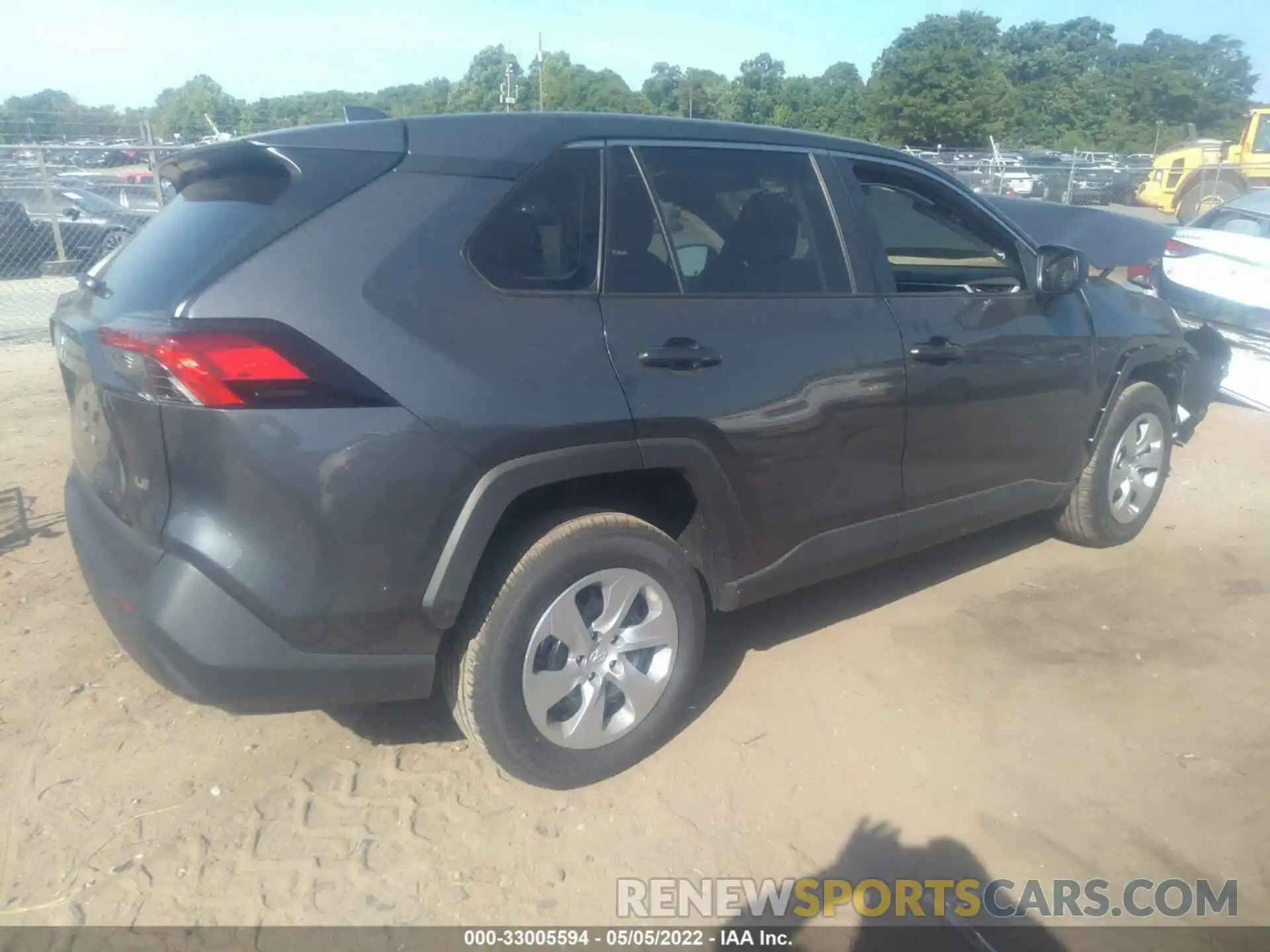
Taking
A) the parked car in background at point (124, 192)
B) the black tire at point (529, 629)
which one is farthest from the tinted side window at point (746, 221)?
the parked car in background at point (124, 192)

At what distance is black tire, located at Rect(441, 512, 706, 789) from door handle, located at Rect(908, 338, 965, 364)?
120 centimetres

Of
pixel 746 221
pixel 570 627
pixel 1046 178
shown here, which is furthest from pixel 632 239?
pixel 1046 178

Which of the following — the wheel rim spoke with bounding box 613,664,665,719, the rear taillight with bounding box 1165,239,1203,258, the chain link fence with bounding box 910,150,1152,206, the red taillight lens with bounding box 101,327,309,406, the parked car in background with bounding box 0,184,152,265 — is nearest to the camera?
the red taillight lens with bounding box 101,327,309,406

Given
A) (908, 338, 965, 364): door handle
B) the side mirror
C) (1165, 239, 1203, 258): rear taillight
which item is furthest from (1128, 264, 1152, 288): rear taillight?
(908, 338, 965, 364): door handle

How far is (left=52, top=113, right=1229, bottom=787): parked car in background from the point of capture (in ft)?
8.00

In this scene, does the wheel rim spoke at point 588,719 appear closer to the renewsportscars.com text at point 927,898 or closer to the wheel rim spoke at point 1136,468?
the renewsportscars.com text at point 927,898

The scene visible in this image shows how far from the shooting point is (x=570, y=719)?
300 cm

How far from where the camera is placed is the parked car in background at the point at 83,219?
13.0 metres

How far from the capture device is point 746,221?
3.41 metres

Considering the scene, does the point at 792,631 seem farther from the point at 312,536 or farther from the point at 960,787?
the point at 312,536

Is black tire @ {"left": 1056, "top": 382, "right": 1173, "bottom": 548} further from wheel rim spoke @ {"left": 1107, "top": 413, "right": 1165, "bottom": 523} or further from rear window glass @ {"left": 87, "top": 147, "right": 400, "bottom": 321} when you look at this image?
rear window glass @ {"left": 87, "top": 147, "right": 400, "bottom": 321}

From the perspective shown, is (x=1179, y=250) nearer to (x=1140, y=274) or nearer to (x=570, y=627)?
(x=1140, y=274)

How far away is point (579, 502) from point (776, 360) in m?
0.78

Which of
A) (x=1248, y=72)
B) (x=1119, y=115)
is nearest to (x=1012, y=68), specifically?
(x=1248, y=72)
